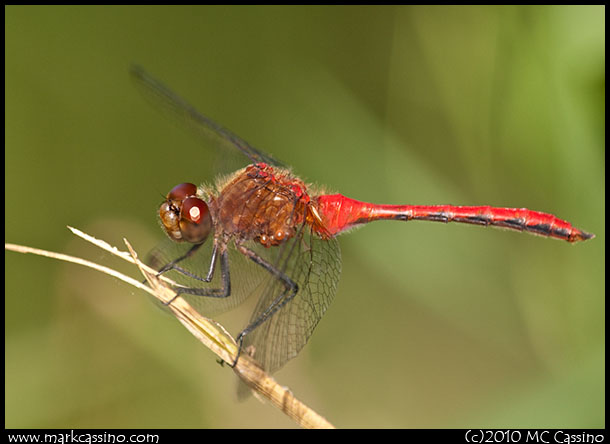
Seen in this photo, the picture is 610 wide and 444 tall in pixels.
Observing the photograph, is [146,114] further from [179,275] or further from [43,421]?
[43,421]

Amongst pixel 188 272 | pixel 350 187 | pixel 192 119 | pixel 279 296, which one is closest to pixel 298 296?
pixel 279 296

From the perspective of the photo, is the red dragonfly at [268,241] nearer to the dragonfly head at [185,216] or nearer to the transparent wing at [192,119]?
the dragonfly head at [185,216]

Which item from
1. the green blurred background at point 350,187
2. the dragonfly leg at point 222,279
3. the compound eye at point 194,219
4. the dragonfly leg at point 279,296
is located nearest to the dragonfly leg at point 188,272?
the dragonfly leg at point 222,279

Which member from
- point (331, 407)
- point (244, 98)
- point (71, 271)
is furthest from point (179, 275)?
point (244, 98)

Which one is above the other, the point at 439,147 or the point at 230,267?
the point at 439,147

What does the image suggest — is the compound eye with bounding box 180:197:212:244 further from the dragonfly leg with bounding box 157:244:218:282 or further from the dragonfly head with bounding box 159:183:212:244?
the dragonfly leg with bounding box 157:244:218:282

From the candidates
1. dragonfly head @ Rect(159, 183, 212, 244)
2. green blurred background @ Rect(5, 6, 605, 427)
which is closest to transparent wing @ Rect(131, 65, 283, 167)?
green blurred background @ Rect(5, 6, 605, 427)
